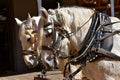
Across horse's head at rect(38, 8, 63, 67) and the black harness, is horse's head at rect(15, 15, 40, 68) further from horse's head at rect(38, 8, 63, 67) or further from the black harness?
the black harness

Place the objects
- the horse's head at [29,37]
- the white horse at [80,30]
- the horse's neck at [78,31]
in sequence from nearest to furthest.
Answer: the white horse at [80,30], the horse's neck at [78,31], the horse's head at [29,37]

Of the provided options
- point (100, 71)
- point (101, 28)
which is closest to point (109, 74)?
point (100, 71)

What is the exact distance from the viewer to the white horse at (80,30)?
4.30 metres

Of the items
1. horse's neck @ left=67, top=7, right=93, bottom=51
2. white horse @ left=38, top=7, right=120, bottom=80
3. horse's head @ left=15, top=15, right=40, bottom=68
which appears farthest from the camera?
horse's head @ left=15, top=15, right=40, bottom=68

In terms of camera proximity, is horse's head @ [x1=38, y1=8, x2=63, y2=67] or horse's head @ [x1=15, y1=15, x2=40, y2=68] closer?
horse's head @ [x1=38, y1=8, x2=63, y2=67]

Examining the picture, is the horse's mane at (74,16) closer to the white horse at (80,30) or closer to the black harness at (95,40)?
the white horse at (80,30)

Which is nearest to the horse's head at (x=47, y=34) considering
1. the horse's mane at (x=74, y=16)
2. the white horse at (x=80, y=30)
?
the white horse at (x=80, y=30)

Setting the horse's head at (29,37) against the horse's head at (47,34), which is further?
the horse's head at (29,37)

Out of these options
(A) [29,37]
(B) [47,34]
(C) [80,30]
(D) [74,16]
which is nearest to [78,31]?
(C) [80,30]

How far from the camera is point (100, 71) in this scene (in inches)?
170

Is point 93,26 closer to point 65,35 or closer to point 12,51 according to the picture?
point 65,35

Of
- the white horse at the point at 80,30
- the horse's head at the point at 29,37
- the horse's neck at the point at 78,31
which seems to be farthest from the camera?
the horse's head at the point at 29,37

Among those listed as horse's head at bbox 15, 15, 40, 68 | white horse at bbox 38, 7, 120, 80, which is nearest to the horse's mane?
white horse at bbox 38, 7, 120, 80

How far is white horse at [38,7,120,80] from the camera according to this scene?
4301 millimetres
